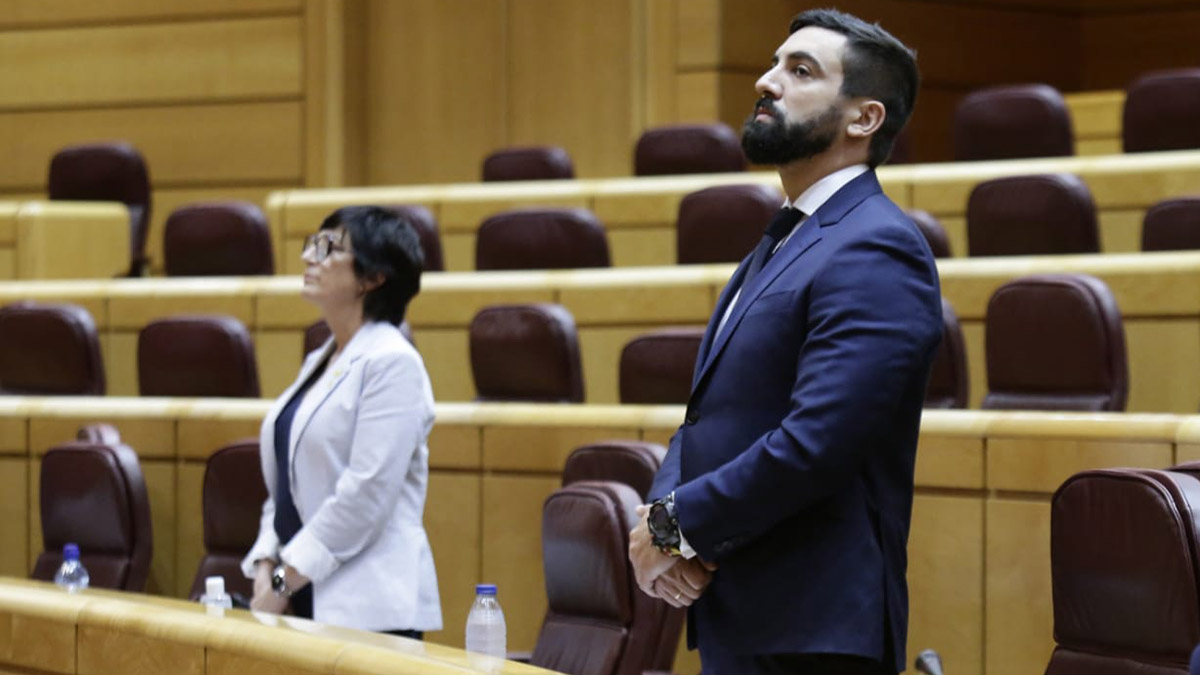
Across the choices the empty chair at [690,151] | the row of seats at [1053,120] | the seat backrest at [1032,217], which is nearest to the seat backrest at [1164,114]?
the row of seats at [1053,120]

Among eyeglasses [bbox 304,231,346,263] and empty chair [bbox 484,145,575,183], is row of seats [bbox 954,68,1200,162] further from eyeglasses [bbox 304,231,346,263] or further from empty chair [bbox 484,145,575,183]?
eyeglasses [bbox 304,231,346,263]

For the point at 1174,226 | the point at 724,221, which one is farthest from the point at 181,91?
the point at 1174,226

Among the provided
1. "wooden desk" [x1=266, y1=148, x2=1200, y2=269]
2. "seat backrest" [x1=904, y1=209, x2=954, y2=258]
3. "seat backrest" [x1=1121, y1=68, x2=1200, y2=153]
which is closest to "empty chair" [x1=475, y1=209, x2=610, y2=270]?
"wooden desk" [x1=266, y1=148, x2=1200, y2=269]

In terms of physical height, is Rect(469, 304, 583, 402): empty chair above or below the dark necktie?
below

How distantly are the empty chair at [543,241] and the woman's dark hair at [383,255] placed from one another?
116 cm

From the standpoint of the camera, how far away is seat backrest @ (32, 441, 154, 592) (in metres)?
2.32

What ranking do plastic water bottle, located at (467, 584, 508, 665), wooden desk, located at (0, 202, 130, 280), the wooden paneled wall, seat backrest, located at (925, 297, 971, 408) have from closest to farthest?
plastic water bottle, located at (467, 584, 508, 665) < seat backrest, located at (925, 297, 971, 408) < wooden desk, located at (0, 202, 130, 280) < the wooden paneled wall

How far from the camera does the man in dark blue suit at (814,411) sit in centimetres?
100

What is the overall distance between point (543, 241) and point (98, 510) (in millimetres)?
901

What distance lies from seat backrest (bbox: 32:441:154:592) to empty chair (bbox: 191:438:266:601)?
0.12 metres

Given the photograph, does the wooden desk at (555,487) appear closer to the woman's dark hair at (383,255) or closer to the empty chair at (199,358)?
the empty chair at (199,358)

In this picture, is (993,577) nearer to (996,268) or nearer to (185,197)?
(996,268)

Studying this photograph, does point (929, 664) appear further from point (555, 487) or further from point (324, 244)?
point (555, 487)

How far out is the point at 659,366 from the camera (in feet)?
7.53
